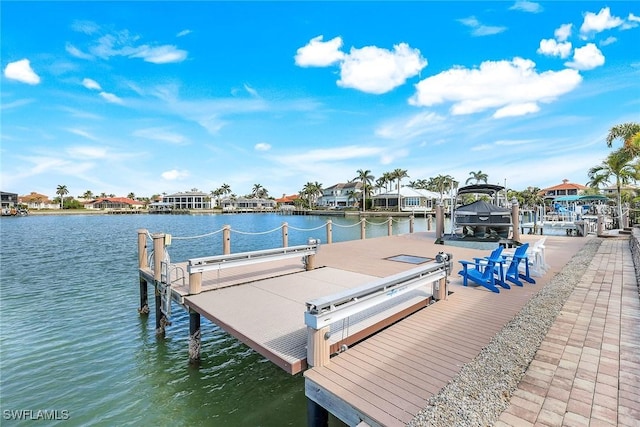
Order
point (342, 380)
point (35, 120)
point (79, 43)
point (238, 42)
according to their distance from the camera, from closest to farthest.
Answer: point (342, 380), point (79, 43), point (238, 42), point (35, 120)

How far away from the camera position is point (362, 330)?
147 inches

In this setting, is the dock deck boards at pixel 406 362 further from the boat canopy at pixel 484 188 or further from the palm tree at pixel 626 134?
the palm tree at pixel 626 134

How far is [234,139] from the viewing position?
35.2m

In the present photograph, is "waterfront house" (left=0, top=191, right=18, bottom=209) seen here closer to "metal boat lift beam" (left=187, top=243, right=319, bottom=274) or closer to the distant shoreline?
the distant shoreline

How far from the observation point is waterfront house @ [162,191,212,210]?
10450 cm

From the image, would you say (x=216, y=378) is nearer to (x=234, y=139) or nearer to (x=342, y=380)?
(x=342, y=380)

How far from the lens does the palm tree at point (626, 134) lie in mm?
16531

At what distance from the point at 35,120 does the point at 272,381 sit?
30227 millimetres

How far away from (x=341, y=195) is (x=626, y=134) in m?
64.1

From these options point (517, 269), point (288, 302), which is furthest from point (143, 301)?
point (517, 269)

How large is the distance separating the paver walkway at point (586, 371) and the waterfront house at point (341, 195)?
6883 centimetres

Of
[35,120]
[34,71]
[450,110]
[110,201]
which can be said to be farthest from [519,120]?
[110,201]

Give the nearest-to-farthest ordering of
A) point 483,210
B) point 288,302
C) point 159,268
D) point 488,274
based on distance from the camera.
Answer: point 288,302 → point 488,274 → point 159,268 → point 483,210

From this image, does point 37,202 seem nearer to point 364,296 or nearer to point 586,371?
point 364,296
